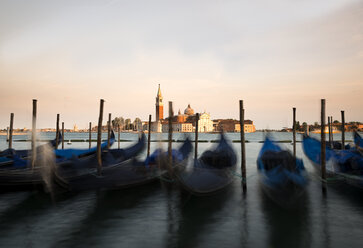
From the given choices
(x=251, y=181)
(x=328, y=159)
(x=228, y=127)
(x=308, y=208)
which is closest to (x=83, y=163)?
(x=251, y=181)

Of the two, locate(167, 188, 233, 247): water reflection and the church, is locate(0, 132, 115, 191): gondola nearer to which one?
locate(167, 188, 233, 247): water reflection

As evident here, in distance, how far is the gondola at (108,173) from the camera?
303 inches

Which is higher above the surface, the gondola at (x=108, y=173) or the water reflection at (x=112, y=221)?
the gondola at (x=108, y=173)

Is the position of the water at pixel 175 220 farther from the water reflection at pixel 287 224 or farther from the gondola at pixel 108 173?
the gondola at pixel 108 173

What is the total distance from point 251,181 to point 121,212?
19.0 ft

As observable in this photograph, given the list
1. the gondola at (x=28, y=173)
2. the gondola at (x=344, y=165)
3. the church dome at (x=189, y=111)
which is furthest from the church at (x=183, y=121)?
the gondola at (x=28, y=173)

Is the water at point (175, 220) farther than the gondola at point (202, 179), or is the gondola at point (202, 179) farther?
the gondola at point (202, 179)

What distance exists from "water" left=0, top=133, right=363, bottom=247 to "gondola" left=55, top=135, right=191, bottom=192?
0.42 meters

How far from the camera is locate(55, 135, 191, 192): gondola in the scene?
303 inches

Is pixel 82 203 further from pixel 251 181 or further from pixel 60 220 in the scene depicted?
pixel 251 181

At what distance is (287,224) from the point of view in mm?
6047

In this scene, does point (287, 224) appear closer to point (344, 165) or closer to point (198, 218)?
point (198, 218)

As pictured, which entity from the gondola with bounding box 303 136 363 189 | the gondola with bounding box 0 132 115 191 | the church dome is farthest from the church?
the gondola with bounding box 0 132 115 191

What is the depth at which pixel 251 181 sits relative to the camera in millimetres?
11109
